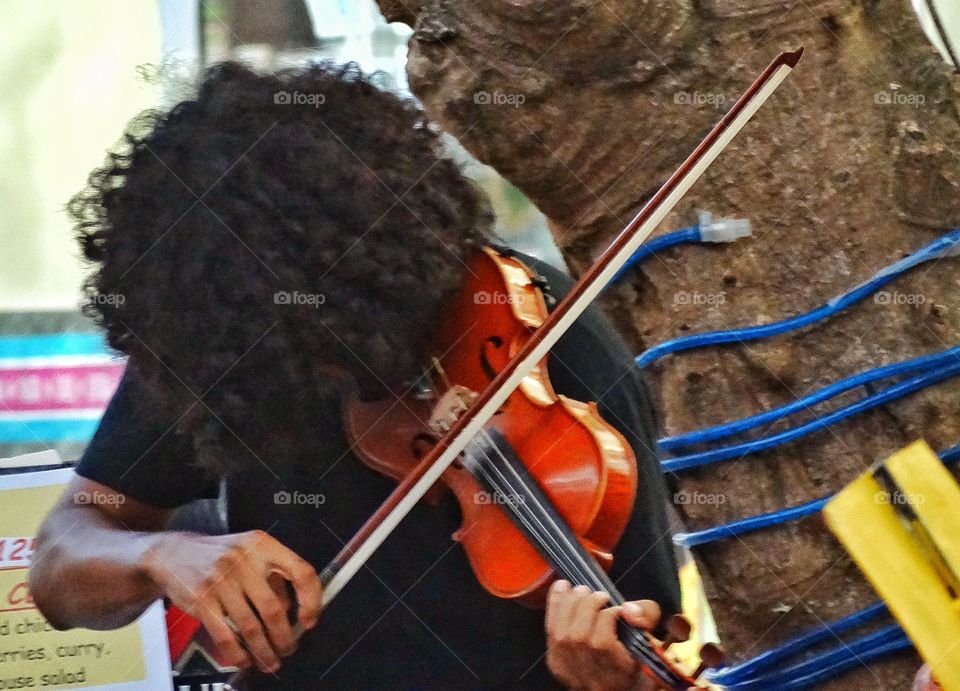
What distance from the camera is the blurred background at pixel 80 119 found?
0.85 meters

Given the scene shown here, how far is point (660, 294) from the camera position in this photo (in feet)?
2.33

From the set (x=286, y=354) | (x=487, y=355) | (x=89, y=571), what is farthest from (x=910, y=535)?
(x=89, y=571)

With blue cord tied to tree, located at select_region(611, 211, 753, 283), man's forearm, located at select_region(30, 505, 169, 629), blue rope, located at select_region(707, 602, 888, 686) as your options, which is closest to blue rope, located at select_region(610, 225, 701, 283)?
blue cord tied to tree, located at select_region(611, 211, 753, 283)

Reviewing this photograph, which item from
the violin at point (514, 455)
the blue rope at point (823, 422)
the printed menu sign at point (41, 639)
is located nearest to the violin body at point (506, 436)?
the violin at point (514, 455)

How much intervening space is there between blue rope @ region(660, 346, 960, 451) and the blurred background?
209mm

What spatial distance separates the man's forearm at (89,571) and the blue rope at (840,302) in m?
0.46

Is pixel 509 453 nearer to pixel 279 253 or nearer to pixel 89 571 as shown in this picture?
pixel 279 253

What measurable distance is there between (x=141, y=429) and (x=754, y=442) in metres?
0.48

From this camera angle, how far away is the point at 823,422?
66 cm

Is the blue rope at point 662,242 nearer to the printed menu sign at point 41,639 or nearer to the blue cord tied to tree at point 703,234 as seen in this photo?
the blue cord tied to tree at point 703,234

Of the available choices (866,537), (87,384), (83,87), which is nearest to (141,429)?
(87,384)

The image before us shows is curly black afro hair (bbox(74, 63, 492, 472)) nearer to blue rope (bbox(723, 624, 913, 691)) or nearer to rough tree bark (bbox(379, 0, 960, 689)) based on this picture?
rough tree bark (bbox(379, 0, 960, 689))

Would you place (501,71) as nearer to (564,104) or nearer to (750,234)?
(564,104)

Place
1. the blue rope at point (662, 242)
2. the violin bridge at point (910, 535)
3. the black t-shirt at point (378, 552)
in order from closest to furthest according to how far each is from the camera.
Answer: the violin bridge at point (910, 535) → the blue rope at point (662, 242) → the black t-shirt at point (378, 552)
